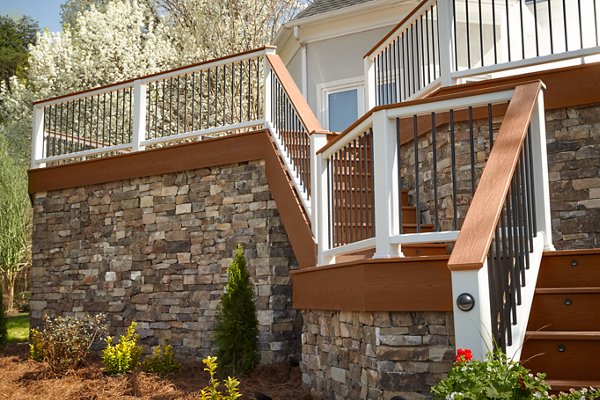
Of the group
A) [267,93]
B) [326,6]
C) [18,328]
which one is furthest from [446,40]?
[18,328]

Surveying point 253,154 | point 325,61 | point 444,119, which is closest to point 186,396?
point 253,154

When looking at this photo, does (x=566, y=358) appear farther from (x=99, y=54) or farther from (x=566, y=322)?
(x=99, y=54)

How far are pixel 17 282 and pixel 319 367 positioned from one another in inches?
545

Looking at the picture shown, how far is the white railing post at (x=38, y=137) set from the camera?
966 centimetres

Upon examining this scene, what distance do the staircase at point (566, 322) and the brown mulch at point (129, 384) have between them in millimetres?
2243

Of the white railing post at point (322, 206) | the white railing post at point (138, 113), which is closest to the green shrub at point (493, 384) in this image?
the white railing post at point (322, 206)

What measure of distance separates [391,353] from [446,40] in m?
3.78

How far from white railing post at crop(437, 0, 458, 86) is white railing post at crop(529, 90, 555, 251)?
2.49 m

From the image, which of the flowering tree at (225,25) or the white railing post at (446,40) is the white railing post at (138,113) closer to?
the white railing post at (446,40)

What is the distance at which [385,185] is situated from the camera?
4.32m

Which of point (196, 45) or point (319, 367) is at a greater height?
point (196, 45)

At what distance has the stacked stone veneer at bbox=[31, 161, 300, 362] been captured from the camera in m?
7.45

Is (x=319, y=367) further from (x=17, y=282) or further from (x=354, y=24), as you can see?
(x=17, y=282)

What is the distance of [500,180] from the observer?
3664mm
